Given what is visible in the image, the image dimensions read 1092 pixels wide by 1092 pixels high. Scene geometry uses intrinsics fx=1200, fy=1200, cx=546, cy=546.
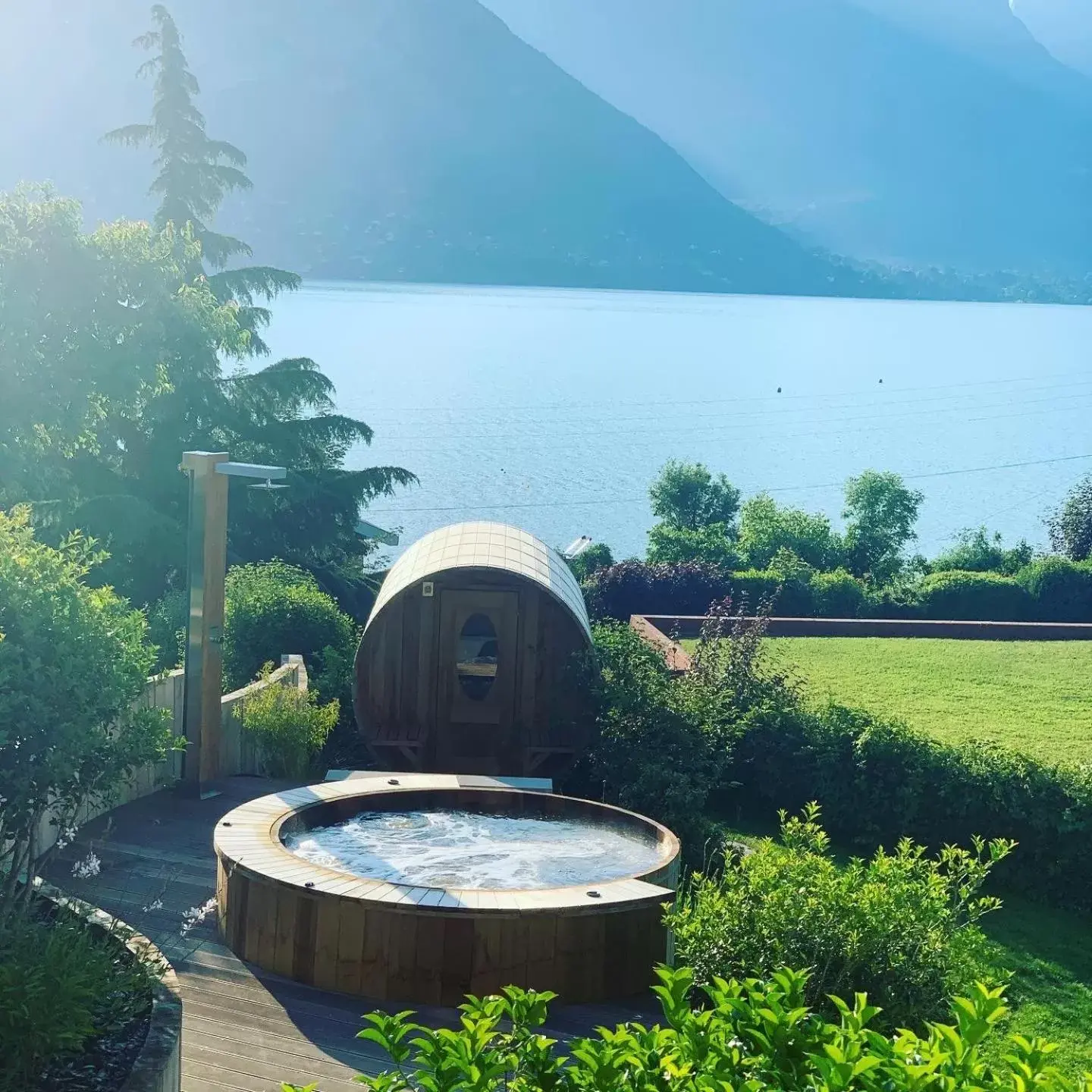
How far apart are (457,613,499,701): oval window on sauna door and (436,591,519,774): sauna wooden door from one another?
2cm

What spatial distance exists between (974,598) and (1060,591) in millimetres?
1929

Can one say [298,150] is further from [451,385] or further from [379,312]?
[451,385]

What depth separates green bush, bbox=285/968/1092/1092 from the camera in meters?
2.70

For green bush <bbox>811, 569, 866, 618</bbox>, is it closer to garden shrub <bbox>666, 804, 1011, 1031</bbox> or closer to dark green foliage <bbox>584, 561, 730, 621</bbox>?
dark green foliage <bbox>584, 561, 730, 621</bbox>

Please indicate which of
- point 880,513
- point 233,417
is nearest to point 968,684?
point 233,417

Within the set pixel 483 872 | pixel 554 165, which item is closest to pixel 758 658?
pixel 483 872

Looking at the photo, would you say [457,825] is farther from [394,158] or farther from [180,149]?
[394,158]

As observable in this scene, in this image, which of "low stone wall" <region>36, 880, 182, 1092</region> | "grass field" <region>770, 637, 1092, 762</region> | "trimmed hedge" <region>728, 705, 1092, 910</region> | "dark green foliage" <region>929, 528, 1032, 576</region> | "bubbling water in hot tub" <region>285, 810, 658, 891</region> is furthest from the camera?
"dark green foliage" <region>929, 528, 1032, 576</region>

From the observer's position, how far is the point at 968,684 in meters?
15.4

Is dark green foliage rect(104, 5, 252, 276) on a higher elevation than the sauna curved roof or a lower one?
higher

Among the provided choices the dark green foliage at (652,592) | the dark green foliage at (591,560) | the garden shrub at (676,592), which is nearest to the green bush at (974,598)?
the garden shrub at (676,592)

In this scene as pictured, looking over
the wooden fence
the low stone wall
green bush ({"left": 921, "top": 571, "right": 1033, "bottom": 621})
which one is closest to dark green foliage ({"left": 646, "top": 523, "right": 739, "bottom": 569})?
green bush ({"left": 921, "top": 571, "right": 1033, "bottom": 621})

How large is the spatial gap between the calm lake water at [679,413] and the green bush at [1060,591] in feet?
68.7

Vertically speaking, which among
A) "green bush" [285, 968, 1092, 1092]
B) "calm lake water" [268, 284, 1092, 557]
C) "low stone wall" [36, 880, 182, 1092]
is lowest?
"low stone wall" [36, 880, 182, 1092]
